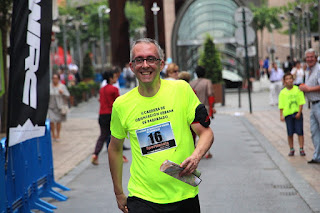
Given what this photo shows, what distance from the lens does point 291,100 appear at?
12195mm

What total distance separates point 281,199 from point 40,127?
3089 mm

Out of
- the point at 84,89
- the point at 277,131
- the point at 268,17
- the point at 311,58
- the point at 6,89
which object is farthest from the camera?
the point at 268,17

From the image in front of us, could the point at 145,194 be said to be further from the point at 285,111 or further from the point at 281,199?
the point at 285,111

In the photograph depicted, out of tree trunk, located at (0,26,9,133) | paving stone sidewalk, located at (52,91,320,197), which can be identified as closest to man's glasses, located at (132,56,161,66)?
paving stone sidewalk, located at (52,91,320,197)

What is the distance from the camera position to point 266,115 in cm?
2288

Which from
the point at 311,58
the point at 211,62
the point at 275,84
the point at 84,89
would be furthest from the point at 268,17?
the point at 311,58

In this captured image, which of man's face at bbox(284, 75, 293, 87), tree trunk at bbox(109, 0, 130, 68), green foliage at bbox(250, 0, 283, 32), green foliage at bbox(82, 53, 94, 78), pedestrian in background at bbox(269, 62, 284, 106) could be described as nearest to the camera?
man's face at bbox(284, 75, 293, 87)

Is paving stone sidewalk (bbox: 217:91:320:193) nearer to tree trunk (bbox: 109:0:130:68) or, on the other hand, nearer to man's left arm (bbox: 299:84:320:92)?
man's left arm (bbox: 299:84:320:92)

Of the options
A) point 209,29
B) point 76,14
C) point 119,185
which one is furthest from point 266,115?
point 76,14

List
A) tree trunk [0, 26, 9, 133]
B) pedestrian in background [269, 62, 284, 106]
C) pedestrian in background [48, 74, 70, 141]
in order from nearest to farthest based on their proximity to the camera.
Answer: pedestrian in background [48, 74, 70, 141]
tree trunk [0, 26, 9, 133]
pedestrian in background [269, 62, 284, 106]

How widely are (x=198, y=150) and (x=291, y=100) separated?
27.1 ft

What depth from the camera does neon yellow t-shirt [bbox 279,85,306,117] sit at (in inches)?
478

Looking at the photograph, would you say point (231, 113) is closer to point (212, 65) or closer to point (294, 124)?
point (212, 65)

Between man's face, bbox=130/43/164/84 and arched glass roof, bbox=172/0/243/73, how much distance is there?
A: 4256cm
